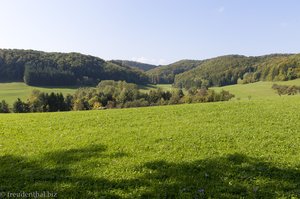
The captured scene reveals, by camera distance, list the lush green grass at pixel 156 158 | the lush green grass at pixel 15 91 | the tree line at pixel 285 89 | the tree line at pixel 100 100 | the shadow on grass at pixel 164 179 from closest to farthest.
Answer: the shadow on grass at pixel 164 179, the lush green grass at pixel 156 158, the tree line at pixel 100 100, the tree line at pixel 285 89, the lush green grass at pixel 15 91

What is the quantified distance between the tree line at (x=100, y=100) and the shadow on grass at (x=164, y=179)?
77.3 m

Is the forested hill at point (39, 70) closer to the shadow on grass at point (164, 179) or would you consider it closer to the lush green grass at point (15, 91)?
the lush green grass at point (15, 91)

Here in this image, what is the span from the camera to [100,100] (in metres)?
123

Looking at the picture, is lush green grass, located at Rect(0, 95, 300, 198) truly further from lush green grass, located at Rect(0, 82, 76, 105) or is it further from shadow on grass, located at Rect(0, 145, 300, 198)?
lush green grass, located at Rect(0, 82, 76, 105)

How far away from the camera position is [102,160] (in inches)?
533

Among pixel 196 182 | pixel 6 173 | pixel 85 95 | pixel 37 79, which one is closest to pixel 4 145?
pixel 6 173

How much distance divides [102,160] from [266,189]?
6.67 meters

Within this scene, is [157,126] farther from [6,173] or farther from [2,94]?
[2,94]

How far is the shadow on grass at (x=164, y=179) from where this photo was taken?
10.1 metres

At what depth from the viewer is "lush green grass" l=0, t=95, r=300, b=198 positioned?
10.5 m

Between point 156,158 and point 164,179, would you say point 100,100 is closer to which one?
point 156,158

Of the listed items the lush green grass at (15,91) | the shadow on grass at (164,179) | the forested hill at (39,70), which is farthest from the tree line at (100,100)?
the shadow on grass at (164,179)

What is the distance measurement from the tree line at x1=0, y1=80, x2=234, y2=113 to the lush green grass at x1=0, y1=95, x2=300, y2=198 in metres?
70.2

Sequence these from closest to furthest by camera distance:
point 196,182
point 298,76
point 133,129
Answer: point 196,182, point 133,129, point 298,76
